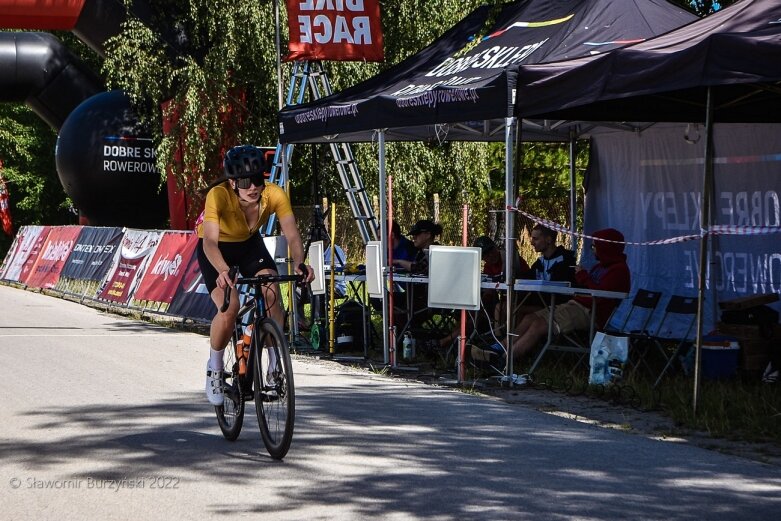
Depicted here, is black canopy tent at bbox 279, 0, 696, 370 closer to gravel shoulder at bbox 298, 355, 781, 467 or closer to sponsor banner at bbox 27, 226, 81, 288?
gravel shoulder at bbox 298, 355, 781, 467

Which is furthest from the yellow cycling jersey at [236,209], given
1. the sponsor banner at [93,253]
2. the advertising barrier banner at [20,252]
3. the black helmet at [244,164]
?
the advertising barrier banner at [20,252]

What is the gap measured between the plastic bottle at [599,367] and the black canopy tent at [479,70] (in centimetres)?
130

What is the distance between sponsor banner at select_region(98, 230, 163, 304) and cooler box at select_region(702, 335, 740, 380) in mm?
11549

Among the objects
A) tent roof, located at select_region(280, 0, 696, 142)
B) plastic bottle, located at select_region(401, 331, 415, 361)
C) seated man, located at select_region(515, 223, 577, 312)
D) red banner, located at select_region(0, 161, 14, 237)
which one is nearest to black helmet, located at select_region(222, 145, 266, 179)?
tent roof, located at select_region(280, 0, 696, 142)

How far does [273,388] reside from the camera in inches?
286

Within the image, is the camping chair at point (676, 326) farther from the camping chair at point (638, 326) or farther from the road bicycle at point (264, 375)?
the road bicycle at point (264, 375)

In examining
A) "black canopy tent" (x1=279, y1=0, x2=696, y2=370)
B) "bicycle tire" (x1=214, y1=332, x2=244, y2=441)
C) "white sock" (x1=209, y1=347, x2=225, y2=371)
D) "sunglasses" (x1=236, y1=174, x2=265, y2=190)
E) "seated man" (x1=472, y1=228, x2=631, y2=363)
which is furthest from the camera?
"seated man" (x1=472, y1=228, x2=631, y2=363)

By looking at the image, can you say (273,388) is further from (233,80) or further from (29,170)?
(29,170)

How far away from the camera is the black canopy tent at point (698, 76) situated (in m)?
8.22

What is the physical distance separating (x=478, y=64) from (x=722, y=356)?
4.09 meters

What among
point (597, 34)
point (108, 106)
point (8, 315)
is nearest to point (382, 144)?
point (597, 34)

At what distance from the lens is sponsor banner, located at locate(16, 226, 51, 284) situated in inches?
1089

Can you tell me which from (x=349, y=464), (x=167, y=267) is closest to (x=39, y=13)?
(x=167, y=267)

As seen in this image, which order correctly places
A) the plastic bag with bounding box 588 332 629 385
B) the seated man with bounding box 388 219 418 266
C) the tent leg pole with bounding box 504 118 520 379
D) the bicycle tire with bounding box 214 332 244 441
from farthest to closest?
the seated man with bounding box 388 219 418 266
the tent leg pole with bounding box 504 118 520 379
the plastic bag with bounding box 588 332 629 385
the bicycle tire with bounding box 214 332 244 441
